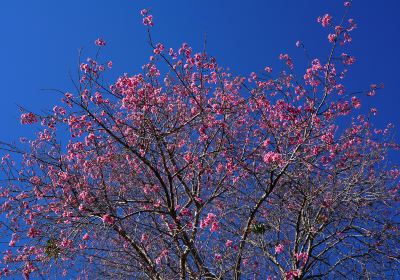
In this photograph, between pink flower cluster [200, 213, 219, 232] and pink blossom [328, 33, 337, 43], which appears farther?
pink blossom [328, 33, 337, 43]

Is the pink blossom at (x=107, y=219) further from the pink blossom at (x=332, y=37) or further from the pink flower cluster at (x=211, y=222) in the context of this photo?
the pink blossom at (x=332, y=37)

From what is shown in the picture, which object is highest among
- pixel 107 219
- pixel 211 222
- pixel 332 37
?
pixel 332 37

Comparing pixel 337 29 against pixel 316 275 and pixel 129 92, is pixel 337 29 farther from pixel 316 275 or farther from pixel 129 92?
pixel 316 275

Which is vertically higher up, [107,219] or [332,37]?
[332,37]

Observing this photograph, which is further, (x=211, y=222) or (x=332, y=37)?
(x=332, y=37)

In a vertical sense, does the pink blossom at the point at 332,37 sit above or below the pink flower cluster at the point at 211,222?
above

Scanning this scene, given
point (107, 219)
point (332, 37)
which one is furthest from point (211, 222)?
point (332, 37)

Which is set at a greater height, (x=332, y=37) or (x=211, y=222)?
(x=332, y=37)

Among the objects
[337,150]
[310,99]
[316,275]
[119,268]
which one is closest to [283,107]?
[310,99]

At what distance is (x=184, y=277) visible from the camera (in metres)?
8.23

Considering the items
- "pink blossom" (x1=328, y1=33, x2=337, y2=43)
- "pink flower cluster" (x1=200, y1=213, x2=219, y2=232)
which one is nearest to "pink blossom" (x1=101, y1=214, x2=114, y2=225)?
"pink flower cluster" (x1=200, y1=213, x2=219, y2=232)

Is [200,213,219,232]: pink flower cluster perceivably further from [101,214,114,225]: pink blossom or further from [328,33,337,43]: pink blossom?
[328,33,337,43]: pink blossom

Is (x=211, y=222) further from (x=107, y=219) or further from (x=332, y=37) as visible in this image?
(x=332, y=37)

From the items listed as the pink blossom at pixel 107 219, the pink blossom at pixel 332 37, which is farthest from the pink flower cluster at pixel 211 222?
the pink blossom at pixel 332 37
